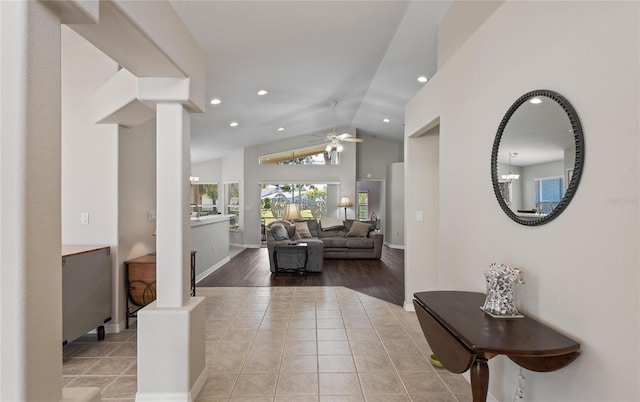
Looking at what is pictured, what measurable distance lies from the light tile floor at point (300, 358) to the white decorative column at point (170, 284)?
0.27 meters

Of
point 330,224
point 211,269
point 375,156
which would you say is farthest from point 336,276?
point 375,156

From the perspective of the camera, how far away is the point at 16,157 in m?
0.97

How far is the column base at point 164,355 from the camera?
213cm

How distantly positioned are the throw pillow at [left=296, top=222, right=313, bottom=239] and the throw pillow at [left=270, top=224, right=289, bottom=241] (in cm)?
97

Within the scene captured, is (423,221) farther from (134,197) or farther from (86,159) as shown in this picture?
(86,159)

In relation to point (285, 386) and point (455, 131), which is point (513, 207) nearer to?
point (455, 131)

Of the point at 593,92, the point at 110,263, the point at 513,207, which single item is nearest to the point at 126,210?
the point at 110,263

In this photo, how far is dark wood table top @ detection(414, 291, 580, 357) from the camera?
1.34m

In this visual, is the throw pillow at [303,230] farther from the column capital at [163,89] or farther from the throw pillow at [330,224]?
the column capital at [163,89]

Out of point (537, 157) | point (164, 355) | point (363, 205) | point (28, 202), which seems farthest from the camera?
point (363, 205)

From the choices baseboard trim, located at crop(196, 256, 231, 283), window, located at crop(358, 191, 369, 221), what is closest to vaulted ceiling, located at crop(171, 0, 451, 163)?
baseboard trim, located at crop(196, 256, 231, 283)

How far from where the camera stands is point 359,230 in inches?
309

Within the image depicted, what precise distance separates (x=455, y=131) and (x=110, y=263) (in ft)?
11.0

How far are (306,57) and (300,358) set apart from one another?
129 inches
